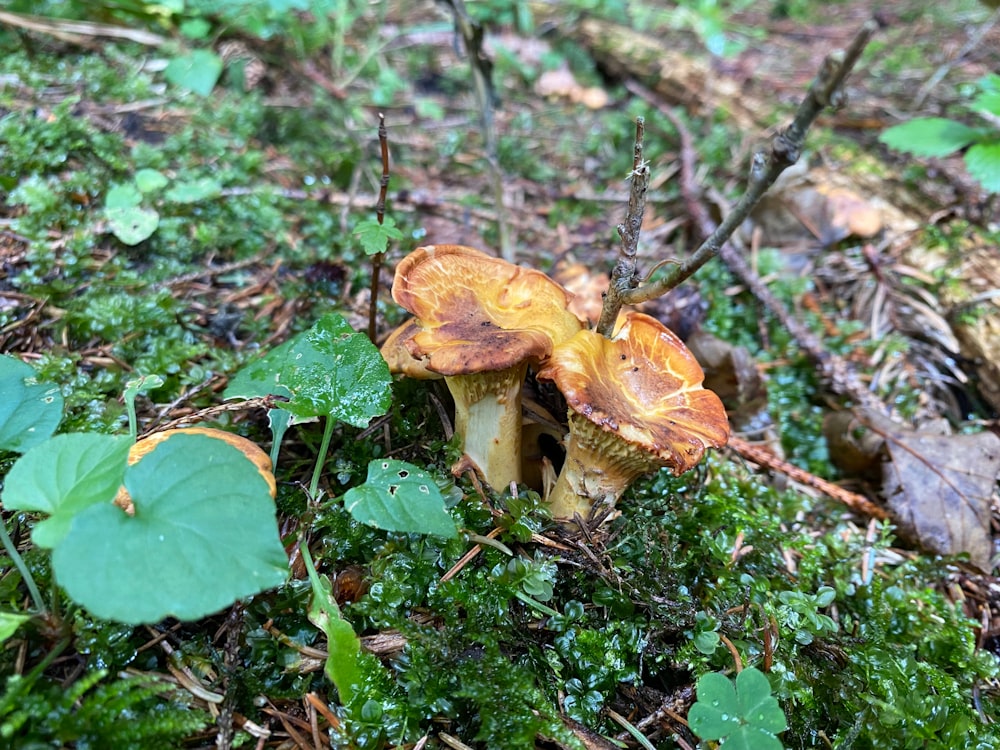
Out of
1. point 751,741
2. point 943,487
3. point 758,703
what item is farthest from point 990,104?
point 751,741

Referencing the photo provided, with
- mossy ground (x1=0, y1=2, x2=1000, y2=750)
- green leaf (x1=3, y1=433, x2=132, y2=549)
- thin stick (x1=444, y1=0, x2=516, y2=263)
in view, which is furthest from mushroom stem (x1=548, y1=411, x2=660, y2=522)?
thin stick (x1=444, y1=0, x2=516, y2=263)

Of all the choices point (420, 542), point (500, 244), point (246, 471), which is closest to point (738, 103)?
point (500, 244)

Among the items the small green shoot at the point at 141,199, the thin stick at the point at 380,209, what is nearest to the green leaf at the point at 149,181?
the small green shoot at the point at 141,199

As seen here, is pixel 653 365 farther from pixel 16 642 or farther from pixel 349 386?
pixel 16 642

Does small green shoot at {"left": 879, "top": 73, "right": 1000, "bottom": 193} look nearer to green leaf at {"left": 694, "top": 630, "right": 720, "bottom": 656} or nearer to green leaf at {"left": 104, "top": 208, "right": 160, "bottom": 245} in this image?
green leaf at {"left": 694, "top": 630, "right": 720, "bottom": 656}

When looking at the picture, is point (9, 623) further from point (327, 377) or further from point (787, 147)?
point (787, 147)
